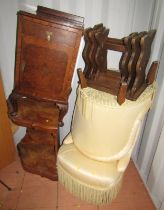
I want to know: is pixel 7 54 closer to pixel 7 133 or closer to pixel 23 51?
pixel 23 51

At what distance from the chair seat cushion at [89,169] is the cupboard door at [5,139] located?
0.59 m

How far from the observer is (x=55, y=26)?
121 cm

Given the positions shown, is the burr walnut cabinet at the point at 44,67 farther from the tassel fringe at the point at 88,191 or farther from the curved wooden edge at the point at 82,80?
the tassel fringe at the point at 88,191

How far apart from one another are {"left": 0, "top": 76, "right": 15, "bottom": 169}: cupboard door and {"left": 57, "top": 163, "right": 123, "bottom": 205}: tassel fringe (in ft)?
1.95

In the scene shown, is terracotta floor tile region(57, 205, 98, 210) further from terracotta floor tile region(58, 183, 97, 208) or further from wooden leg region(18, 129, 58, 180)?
wooden leg region(18, 129, 58, 180)

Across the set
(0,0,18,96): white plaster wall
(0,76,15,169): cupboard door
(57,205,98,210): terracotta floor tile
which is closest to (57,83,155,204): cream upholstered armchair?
(57,205,98,210): terracotta floor tile

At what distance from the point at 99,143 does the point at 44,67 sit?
0.64 metres

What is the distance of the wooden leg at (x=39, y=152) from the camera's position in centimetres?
168

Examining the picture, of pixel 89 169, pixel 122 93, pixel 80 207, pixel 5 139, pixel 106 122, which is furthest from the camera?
pixel 5 139

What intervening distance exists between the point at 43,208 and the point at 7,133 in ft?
2.39

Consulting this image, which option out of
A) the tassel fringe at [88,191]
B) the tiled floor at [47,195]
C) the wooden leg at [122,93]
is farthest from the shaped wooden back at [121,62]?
the tiled floor at [47,195]

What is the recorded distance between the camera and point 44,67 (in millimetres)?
1345

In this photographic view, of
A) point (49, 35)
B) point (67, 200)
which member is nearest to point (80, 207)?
point (67, 200)

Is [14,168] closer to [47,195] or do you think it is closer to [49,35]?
[47,195]
